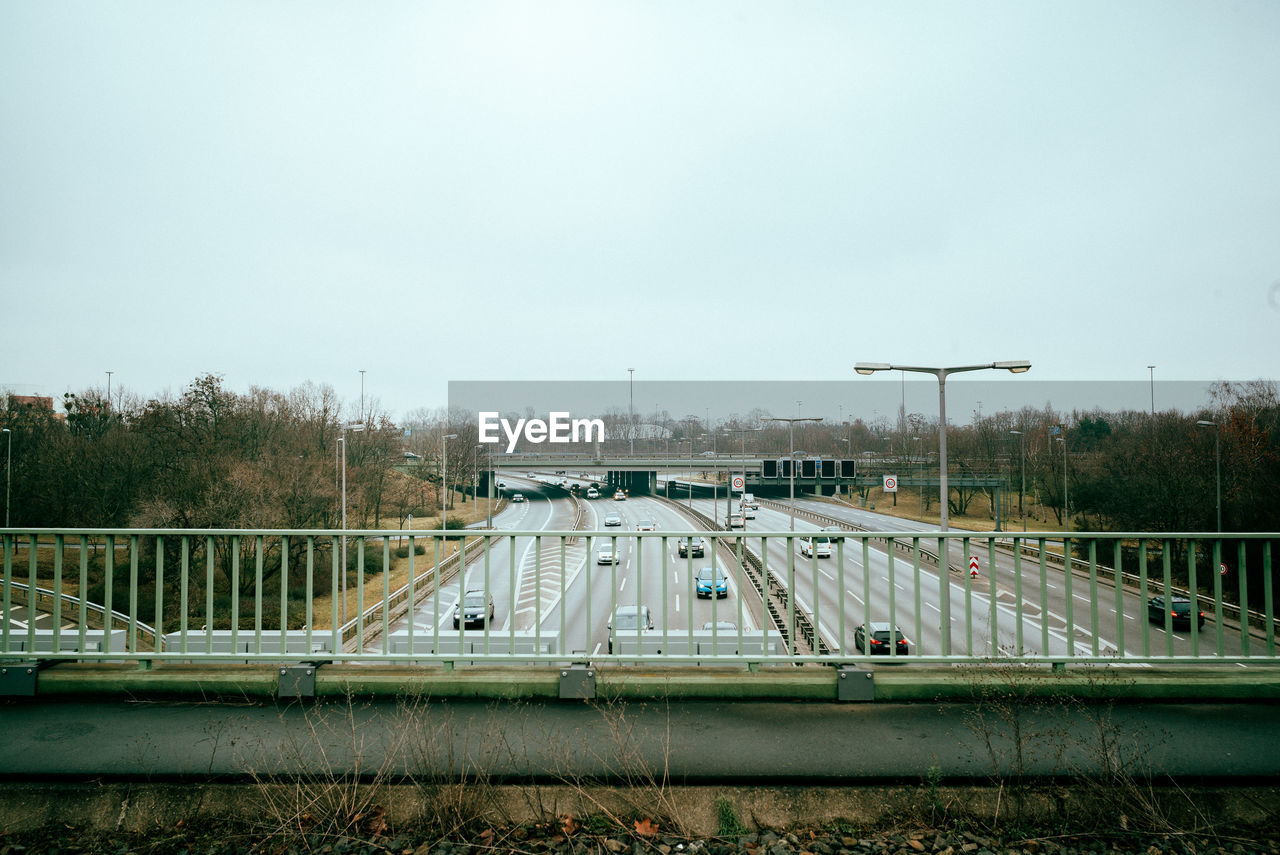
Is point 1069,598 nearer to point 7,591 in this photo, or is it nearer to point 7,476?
point 7,591

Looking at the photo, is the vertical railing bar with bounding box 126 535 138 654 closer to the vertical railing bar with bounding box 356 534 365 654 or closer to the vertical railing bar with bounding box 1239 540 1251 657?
the vertical railing bar with bounding box 356 534 365 654

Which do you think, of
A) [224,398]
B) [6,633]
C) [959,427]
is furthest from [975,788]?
[959,427]

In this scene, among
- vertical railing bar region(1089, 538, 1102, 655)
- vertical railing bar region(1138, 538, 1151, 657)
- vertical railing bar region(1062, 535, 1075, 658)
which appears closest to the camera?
vertical railing bar region(1062, 535, 1075, 658)

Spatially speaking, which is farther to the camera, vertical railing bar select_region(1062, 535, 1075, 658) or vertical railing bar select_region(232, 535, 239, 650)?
vertical railing bar select_region(232, 535, 239, 650)

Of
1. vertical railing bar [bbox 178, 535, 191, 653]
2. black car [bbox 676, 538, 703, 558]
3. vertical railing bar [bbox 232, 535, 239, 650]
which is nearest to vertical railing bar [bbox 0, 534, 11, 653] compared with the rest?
vertical railing bar [bbox 178, 535, 191, 653]

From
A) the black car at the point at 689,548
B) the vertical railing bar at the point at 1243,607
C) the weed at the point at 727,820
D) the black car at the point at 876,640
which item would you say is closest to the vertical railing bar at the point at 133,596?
the black car at the point at 689,548

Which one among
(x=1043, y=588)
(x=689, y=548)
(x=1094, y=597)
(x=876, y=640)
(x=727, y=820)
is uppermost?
(x=689, y=548)

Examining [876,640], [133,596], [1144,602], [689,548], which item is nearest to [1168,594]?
[1144,602]

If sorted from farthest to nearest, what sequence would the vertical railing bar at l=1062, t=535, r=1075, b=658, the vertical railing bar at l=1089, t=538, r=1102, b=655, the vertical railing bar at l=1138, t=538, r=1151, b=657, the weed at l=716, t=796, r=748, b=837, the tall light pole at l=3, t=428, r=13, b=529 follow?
the tall light pole at l=3, t=428, r=13, b=529
the vertical railing bar at l=1089, t=538, r=1102, b=655
the vertical railing bar at l=1138, t=538, r=1151, b=657
the vertical railing bar at l=1062, t=535, r=1075, b=658
the weed at l=716, t=796, r=748, b=837

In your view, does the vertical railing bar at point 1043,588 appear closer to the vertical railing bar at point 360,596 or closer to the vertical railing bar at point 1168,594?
the vertical railing bar at point 1168,594

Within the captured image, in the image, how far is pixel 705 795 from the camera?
3484 mm

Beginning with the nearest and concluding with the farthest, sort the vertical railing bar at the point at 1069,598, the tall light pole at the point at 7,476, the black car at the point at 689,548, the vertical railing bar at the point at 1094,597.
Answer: the vertical railing bar at the point at 1069,598
the vertical railing bar at the point at 1094,597
the black car at the point at 689,548
the tall light pole at the point at 7,476

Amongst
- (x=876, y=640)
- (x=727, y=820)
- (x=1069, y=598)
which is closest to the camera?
(x=727, y=820)

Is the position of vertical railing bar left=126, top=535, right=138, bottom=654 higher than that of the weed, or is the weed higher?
vertical railing bar left=126, top=535, right=138, bottom=654
